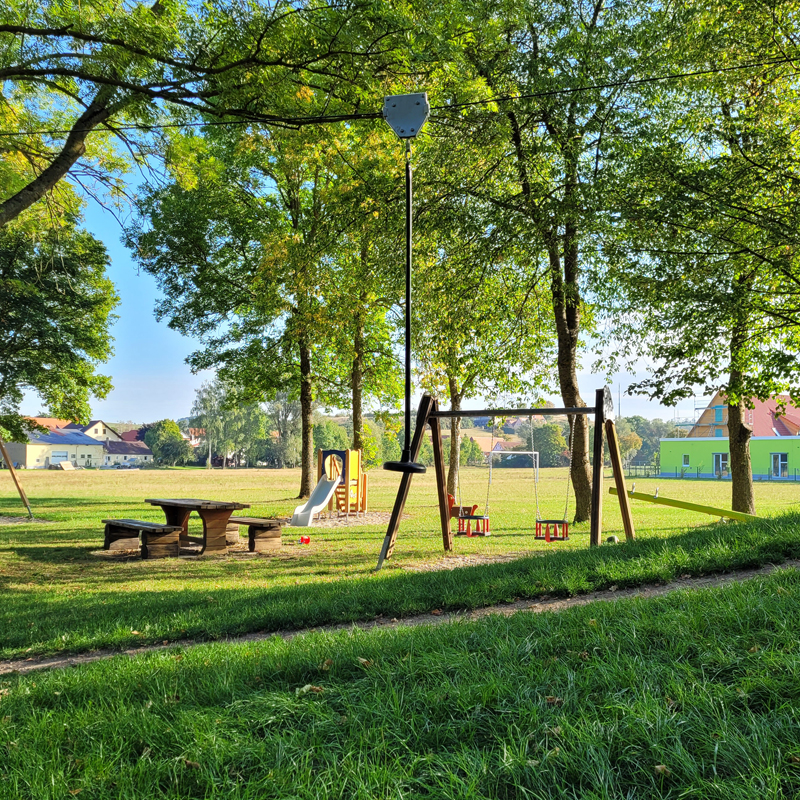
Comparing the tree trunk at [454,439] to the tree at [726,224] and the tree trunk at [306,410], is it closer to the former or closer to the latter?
the tree trunk at [306,410]

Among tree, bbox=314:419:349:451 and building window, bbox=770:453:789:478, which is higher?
tree, bbox=314:419:349:451

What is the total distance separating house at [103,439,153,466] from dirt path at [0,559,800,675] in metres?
119

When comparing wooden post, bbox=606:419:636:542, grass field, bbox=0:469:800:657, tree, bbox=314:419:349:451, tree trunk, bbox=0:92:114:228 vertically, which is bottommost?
grass field, bbox=0:469:800:657

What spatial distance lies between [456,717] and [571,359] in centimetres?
1311

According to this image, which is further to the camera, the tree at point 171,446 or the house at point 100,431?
the house at point 100,431

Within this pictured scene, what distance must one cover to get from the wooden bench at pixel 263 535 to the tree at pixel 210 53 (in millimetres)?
7028

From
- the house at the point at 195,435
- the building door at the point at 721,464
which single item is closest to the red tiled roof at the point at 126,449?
the house at the point at 195,435

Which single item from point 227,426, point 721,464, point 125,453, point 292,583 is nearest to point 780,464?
point 721,464

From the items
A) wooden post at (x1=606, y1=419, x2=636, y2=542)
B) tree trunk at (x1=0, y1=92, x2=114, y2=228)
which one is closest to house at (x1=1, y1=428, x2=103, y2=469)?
tree trunk at (x1=0, y1=92, x2=114, y2=228)

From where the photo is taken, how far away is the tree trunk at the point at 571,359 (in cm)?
1491

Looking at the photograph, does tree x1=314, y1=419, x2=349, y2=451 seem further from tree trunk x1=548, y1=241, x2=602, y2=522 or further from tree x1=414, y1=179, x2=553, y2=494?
tree trunk x1=548, y1=241, x2=602, y2=522

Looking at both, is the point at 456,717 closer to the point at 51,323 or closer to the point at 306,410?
the point at 51,323

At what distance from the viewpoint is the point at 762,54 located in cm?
1190

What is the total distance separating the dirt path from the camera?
5.46 meters
